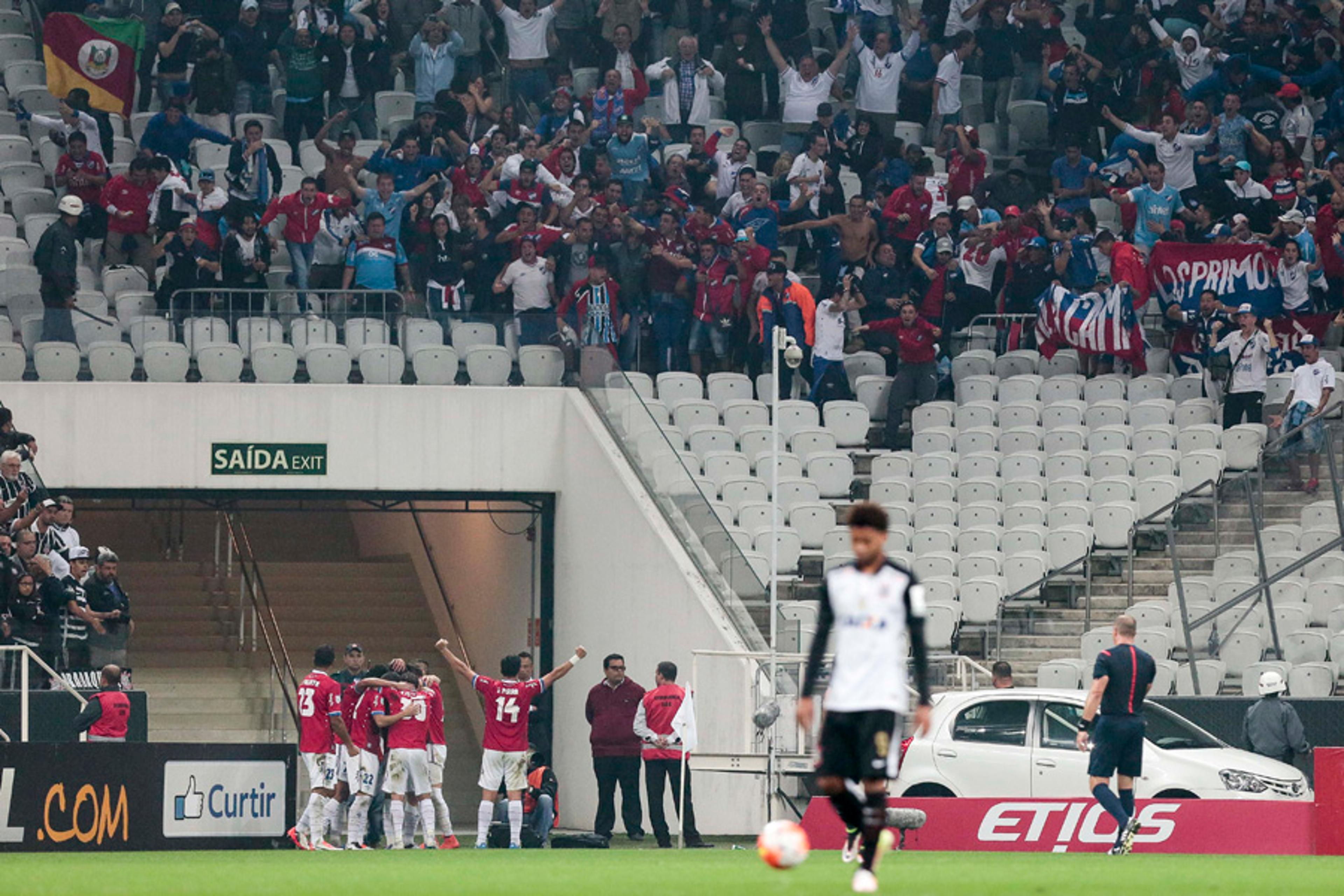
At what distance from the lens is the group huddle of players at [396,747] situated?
20.3 m

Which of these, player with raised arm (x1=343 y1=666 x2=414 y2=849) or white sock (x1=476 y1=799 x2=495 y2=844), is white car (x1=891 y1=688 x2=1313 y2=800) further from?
player with raised arm (x1=343 y1=666 x2=414 y2=849)

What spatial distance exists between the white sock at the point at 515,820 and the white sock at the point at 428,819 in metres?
0.71

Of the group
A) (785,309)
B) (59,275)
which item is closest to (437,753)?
(785,309)

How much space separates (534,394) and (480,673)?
657 centimetres

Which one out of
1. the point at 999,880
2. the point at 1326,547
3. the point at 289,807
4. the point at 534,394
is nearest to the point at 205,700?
the point at 534,394

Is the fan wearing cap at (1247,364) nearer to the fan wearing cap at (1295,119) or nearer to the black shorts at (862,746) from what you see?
the fan wearing cap at (1295,119)

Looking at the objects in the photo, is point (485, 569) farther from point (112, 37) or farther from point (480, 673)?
point (112, 37)

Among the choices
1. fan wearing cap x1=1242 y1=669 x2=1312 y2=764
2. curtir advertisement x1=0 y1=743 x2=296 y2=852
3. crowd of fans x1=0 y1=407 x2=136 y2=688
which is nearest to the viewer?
curtir advertisement x1=0 y1=743 x2=296 y2=852

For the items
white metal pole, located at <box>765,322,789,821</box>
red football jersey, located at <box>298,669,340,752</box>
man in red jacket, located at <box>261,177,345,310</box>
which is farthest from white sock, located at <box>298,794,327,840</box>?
man in red jacket, located at <box>261,177,345,310</box>

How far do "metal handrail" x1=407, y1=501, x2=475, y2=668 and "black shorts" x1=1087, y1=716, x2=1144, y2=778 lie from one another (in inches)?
617

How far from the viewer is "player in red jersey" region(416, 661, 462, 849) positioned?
819 inches

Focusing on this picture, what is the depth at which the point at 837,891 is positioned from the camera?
35.6 feet

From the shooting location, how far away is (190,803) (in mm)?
19609

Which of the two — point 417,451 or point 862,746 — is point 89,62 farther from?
point 862,746
